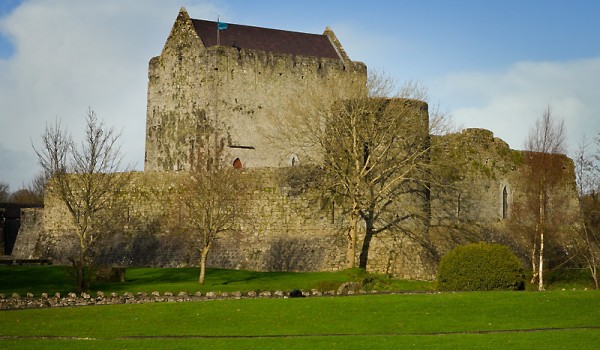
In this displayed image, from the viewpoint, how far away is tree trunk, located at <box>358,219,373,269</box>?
5000cm

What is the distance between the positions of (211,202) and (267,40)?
59.8 ft

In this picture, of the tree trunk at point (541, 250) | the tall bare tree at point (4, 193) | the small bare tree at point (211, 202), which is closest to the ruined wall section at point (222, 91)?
the small bare tree at point (211, 202)

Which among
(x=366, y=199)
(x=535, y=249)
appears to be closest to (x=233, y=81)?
(x=366, y=199)

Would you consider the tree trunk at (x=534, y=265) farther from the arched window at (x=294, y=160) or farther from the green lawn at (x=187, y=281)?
the arched window at (x=294, y=160)

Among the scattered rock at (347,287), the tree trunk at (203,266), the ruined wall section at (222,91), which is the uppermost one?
the ruined wall section at (222,91)

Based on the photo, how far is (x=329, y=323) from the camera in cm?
3092

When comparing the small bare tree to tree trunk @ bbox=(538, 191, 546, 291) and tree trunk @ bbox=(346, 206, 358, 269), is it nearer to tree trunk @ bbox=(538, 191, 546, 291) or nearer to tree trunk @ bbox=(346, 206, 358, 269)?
tree trunk @ bbox=(346, 206, 358, 269)

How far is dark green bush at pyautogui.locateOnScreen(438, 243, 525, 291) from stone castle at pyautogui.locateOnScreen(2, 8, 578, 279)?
9.20m

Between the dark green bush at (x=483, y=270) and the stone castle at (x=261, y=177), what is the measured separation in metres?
9.20

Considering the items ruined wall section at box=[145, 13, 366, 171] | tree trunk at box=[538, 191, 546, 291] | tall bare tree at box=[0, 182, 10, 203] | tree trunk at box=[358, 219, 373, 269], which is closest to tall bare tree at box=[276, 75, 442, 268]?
tree trunk at box=[358, 219, 373, 269]

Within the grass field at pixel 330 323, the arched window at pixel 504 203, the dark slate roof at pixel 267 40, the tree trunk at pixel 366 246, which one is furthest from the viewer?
the dark slate roof at pixel 267 40

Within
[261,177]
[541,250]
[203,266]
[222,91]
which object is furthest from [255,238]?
[541,250]

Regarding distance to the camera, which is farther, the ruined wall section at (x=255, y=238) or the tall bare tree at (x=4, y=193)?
the tall bare tree at (x=4, y=193)

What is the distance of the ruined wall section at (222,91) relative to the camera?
6138cm
